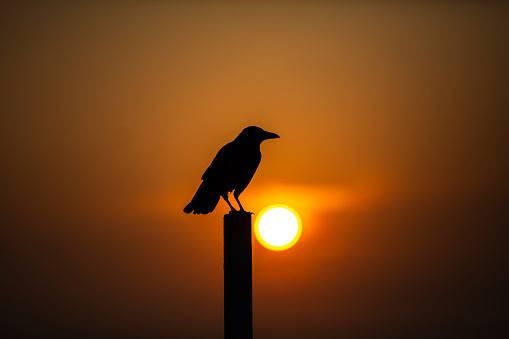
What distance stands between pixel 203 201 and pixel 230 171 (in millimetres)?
631

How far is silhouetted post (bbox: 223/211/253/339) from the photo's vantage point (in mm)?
4918

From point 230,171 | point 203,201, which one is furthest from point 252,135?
point 203,201

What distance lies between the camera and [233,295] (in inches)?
195

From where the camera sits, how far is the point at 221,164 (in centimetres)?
779

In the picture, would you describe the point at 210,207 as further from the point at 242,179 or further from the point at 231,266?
the point at 231,266

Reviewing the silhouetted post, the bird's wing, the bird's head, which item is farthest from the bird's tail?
the silhouetted post

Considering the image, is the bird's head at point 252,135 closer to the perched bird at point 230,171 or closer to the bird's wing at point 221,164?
the perched bird at point 230,171

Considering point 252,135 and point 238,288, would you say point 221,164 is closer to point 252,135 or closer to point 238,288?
point 252,135

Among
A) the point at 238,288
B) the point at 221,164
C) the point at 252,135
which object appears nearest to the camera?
the point at 238,288

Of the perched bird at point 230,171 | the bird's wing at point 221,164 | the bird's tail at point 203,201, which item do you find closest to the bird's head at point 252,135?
the perched bird at point 230,171

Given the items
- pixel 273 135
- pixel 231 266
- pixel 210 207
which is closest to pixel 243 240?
pixel 231 266

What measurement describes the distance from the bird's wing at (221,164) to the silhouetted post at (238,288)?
2.62 m

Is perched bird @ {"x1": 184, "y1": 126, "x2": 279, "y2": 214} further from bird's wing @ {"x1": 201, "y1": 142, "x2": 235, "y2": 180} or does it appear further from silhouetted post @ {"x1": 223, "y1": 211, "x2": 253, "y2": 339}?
silhouetted post @ {"x1": 223, "y1": 211, "x2": 253, "y2": 339}

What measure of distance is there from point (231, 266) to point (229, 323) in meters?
0.50
